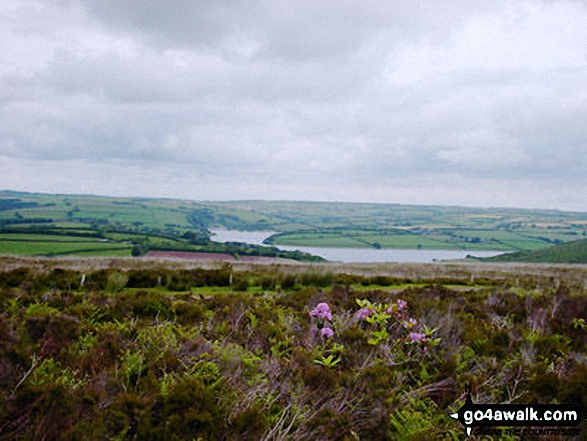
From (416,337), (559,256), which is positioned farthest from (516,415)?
(559,256)

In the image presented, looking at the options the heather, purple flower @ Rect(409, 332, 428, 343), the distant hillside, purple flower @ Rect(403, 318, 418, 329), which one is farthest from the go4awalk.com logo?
the distant hillside

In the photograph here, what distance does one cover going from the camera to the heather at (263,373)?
3.27 meters

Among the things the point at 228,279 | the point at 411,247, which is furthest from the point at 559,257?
the point at 228,279

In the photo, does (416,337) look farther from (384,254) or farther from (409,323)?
(384,254)

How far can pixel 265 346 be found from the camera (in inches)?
213

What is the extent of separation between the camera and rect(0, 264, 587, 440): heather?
10.7 feet

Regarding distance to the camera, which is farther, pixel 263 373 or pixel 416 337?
pixel 416 337

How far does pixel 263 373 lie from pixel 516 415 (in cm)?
249

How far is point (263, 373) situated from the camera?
13.9ft

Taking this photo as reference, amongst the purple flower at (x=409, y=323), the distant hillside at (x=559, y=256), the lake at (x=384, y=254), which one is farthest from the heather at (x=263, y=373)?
the distant hillside at (x=559, y=256)

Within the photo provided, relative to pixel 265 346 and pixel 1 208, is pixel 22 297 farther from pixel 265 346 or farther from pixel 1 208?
pixel 1 208

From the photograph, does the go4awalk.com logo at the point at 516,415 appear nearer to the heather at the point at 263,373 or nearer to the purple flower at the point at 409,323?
the heather at the point at 263,373

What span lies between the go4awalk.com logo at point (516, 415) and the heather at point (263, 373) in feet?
0.51

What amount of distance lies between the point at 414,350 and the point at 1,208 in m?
165
